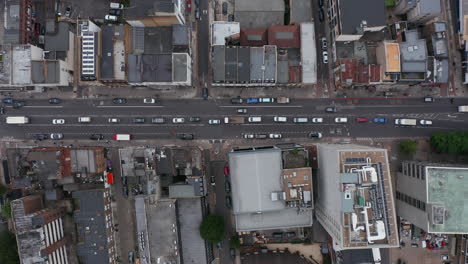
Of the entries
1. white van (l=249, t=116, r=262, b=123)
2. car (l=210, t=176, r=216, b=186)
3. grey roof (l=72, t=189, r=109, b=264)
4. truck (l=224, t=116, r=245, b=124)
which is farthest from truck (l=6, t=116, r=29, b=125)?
white van (l=249, t=116, r=262, b=123)

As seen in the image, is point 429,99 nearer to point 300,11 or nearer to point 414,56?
point 414,56

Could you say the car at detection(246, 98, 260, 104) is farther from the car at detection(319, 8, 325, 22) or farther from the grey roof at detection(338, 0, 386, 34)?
the car at detection(319, 8, 325, 22)

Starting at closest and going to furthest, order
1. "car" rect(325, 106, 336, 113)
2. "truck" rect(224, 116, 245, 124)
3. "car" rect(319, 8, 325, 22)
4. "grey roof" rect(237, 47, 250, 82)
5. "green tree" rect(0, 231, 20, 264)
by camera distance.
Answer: "grey roof" rect(237, 47, 250, 82), "green tree" rect(0, 231, 20, 264), "car" rect(325, 106, 336, 113), "truck" rect(224, 116, 245, 124), "car" rect(319, 8, 325, 22)

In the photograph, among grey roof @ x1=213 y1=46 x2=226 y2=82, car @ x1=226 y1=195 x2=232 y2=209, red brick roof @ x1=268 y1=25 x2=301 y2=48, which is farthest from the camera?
car @ x1=226 y1=195 x2=232 y2=209

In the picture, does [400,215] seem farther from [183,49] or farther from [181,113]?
[183,49]

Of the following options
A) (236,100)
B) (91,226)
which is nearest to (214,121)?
(236,100)
